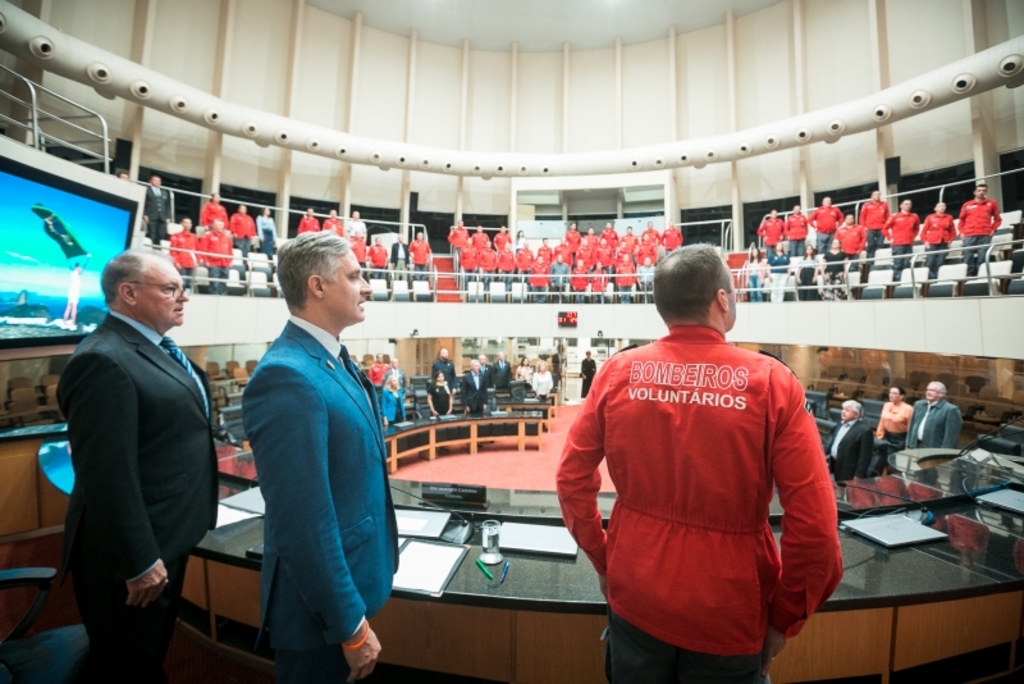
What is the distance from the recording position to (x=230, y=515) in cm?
239

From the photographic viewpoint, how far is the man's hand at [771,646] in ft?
3.66

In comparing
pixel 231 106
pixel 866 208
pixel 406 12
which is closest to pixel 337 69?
pixel 406 12

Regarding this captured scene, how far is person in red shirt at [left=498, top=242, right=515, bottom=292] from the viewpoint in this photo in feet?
38.7

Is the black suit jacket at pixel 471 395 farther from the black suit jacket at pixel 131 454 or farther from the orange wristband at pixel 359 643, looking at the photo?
the orange wristband at pixel 359 643

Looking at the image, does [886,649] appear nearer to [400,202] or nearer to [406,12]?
[400,202]

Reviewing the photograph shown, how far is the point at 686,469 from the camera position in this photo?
112 cm

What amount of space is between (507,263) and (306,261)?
35.3 ft

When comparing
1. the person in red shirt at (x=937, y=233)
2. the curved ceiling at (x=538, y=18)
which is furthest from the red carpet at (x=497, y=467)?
the curved ceiling at (x=538, y=18)

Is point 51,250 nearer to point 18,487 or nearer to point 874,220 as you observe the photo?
A: point 18,487

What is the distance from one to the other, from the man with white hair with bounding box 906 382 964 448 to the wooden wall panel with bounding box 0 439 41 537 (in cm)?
917

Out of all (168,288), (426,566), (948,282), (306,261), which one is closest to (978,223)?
(948,282)

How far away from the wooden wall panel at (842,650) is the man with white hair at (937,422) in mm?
4653

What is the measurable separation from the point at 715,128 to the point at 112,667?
16749 mm

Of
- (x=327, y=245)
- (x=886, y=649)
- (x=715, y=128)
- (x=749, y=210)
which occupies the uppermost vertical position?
(x=715, y=128)
